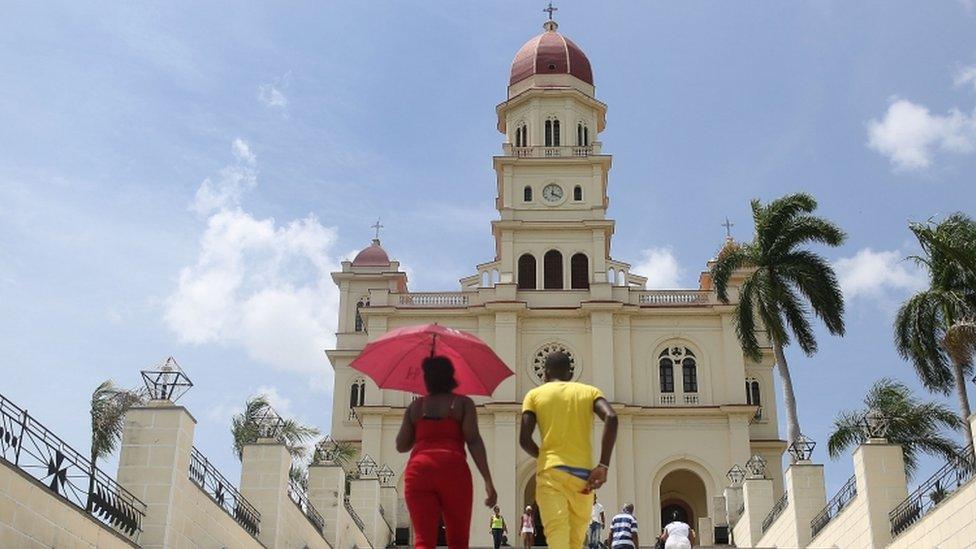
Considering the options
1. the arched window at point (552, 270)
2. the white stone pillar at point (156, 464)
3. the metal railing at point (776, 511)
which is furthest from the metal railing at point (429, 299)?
the white stone pillar at point (156, 464)

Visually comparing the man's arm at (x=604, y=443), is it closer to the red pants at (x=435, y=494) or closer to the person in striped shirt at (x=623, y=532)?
the red pants at (x=435, y=494)

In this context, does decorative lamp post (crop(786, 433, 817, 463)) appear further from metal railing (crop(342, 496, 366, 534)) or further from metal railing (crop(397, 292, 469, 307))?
metal railing (crop(397, 292, 469, 307))

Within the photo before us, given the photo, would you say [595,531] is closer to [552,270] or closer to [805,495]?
[805,495]

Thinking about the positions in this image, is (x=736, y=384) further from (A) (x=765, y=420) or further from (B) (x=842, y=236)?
(B) (x=842, y=236)

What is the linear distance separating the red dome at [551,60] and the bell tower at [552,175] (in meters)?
0.05

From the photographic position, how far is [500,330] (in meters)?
43.2

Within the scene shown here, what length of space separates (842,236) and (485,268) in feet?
55.5

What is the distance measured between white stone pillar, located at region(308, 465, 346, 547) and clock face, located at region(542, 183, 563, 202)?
24.4 meters

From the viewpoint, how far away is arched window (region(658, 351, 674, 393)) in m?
43.3

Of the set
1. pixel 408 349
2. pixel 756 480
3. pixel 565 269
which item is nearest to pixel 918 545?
pixel 408 349

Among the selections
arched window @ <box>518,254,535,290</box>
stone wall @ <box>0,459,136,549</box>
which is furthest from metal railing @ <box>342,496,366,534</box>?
arched window @ <box>518,254,535,290</box>

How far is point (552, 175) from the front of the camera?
47531 mm

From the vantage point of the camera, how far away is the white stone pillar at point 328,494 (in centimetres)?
2434

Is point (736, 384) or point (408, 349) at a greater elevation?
point (736, 384)
